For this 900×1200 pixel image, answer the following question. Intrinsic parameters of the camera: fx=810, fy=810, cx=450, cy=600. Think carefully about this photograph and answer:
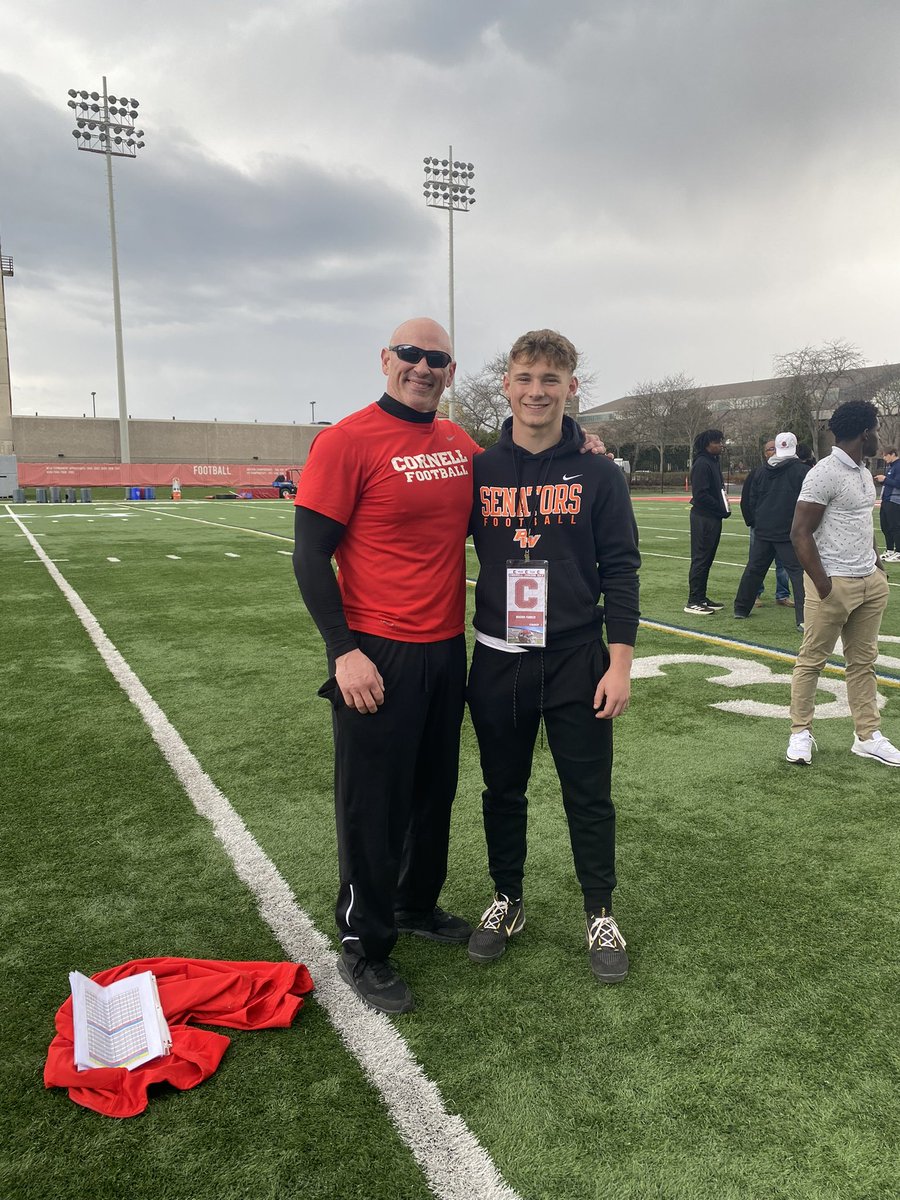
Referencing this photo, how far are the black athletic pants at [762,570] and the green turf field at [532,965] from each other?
81.2 inches

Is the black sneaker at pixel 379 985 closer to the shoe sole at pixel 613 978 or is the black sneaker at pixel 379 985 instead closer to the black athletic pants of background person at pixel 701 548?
the shoe sole at pixel 613 978

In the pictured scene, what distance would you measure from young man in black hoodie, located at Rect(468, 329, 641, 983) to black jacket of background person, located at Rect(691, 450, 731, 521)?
22.4 ft

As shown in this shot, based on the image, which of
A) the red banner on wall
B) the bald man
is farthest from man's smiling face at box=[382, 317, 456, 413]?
the red banner on wall

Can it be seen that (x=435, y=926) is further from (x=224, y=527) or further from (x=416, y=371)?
(x=224, y=527)

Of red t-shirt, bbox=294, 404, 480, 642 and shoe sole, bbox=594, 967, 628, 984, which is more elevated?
red t-shirt, bbox=294, 404, 480, 642

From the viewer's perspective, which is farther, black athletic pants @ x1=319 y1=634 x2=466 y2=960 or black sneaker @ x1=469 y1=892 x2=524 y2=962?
black sneaker @ x1=469 y1=892 x2=524 y2=962

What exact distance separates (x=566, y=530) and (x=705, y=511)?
7.00m

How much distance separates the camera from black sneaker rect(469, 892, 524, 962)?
274cm

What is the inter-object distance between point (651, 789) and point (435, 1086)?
2.34 m

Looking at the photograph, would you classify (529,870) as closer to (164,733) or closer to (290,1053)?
(290,1053)

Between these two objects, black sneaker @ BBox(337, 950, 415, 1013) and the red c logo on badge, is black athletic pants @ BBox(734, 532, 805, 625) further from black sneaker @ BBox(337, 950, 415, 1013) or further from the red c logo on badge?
black sneaker @ BBox(337, 950, 415, 1013)

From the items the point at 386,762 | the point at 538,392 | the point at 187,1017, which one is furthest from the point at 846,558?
the point at 187,1017

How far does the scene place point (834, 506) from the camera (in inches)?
169

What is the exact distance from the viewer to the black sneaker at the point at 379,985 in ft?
8.09
